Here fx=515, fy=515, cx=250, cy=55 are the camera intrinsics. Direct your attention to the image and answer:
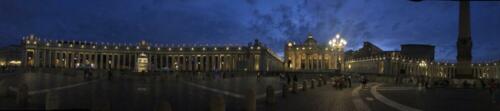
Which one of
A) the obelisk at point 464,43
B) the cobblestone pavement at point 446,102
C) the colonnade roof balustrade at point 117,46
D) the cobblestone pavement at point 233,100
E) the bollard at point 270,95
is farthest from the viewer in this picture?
the colonnade roof balustrade at point 117,46

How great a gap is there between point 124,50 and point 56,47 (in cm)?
2006

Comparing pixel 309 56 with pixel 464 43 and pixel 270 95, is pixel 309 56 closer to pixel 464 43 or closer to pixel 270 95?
pixel 464 43

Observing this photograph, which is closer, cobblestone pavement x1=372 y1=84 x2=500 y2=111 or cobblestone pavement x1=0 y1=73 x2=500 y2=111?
cobblestone pavement x1=0 y1=73 x2=500 y2=111

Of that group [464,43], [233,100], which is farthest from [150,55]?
[233,100]

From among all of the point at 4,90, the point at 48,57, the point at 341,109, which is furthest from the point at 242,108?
the point at 48,57

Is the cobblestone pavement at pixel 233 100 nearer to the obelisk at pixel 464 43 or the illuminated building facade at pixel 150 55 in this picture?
the obelisk at pixel 464 43

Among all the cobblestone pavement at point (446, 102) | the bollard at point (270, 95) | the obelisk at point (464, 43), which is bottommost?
the cobblestone pavement at point (446, 102)

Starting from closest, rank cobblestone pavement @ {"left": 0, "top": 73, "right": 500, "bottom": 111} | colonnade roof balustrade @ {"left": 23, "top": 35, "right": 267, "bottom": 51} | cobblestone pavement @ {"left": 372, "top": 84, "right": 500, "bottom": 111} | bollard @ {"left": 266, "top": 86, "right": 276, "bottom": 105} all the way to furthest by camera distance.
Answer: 1. cobblestone pavement @ {"left": 0, "top": 73, "right": 500, "bottom": 111}
2. cobblestone pavement @ {"left": 372, "top": 84, "right": 500, "bottom": 111}
3. bollard @ {"left": 266, "top": 86, "right": 276, "bottom": 105}
4. colonnade roof balustrade @ {"left": 23, "top": 35, "right": 267, "bottom": 51}

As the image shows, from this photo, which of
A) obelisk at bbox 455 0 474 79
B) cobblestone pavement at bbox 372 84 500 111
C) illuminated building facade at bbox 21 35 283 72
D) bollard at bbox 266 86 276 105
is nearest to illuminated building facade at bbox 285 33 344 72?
illuminated building facade at bbox 21 35 283 72

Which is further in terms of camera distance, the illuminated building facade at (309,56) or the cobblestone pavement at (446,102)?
the illuminated building facade at (309,56)

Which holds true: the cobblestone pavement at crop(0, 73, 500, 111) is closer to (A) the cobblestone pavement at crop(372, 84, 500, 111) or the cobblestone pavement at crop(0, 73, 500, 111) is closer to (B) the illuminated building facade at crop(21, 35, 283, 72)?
(A) the cobblestone pavement at crop(372, 84, 500, 111)

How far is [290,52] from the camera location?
594ft

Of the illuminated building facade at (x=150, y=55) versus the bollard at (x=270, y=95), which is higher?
the illuminated building facade at (x=150, y=55)

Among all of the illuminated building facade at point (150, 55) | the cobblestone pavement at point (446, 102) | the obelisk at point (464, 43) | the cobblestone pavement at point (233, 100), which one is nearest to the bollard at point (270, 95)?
the cobblestone pavement at point (233, 100)
